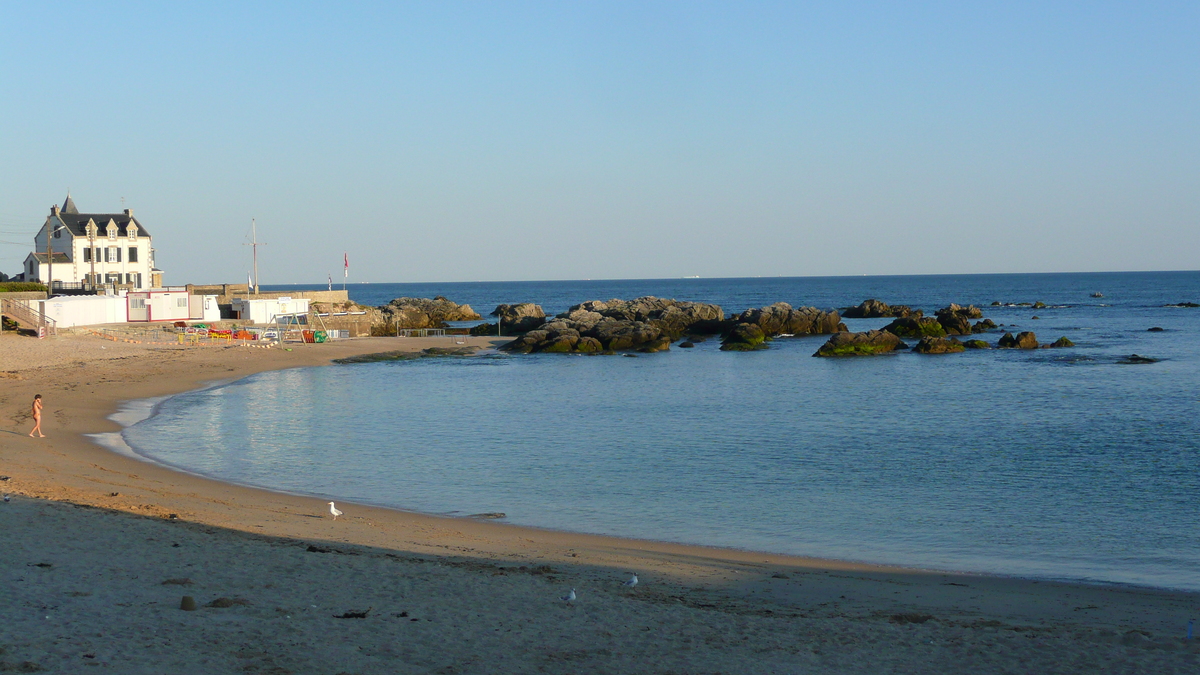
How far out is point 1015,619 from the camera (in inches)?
379

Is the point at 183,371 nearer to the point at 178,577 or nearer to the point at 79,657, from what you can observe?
the point at 178,577

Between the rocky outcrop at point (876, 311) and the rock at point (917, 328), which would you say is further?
the rocky outcrop at point (876, 311)

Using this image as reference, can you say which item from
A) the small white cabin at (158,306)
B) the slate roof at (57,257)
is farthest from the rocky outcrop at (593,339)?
the slate roof at (57,257)

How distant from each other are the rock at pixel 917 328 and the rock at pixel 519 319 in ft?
81.1

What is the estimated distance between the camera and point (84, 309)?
4947cm

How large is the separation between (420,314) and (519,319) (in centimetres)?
1106

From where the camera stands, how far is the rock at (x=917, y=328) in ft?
200

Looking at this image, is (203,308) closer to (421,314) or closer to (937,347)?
(421,314)

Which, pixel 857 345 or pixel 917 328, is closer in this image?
pixel 857 345

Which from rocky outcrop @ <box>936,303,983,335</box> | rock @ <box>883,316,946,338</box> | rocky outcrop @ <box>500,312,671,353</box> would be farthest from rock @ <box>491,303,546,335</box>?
rocky outcrop @ <box>936,303,983,335</box>

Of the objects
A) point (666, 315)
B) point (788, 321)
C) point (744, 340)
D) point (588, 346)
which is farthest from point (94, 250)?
point (788, 321)

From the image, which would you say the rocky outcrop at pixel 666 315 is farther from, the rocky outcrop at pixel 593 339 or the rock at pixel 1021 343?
the rock at pixel 1021 343

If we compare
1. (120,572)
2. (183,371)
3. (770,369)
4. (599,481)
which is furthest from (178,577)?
(770,369)

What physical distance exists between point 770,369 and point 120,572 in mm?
36490
